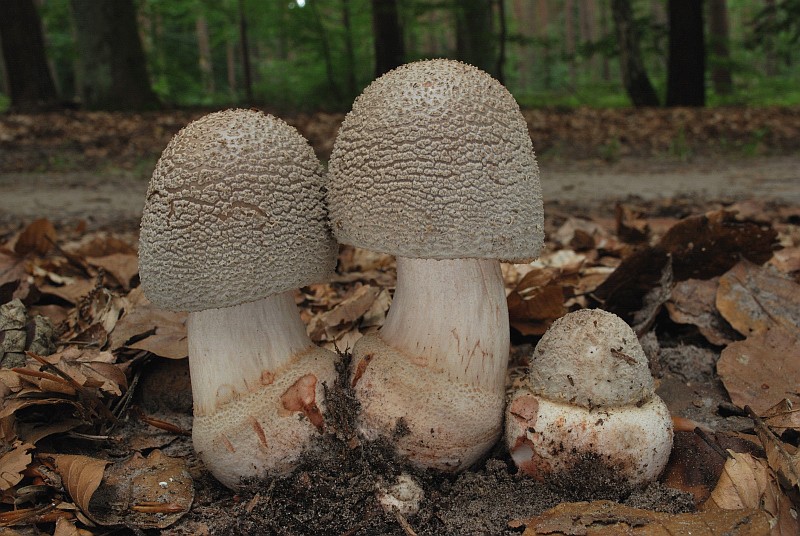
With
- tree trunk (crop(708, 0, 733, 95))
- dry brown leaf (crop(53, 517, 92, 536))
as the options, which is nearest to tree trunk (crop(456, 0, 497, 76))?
tree trunk (crop(708, 0, 733, 95))

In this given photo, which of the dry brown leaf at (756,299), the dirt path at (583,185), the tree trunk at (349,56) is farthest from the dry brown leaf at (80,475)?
the tree trunk at (349,56)

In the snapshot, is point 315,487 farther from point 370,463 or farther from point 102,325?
point 102,325

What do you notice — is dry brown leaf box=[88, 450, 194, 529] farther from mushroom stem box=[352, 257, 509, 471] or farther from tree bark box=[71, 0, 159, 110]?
tree bark box=[71, 0, 159, 110]

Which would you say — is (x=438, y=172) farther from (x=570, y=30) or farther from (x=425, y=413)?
(x=570, y=30)

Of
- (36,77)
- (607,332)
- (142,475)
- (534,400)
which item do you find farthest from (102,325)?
(36,77)

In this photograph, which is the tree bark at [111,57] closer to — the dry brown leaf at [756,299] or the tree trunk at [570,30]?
the dry brown leaf at [756,299]

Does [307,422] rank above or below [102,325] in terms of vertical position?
below

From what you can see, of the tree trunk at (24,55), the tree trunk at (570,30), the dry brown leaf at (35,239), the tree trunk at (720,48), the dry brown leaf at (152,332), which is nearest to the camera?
the dry brown leaf at (152,332)
